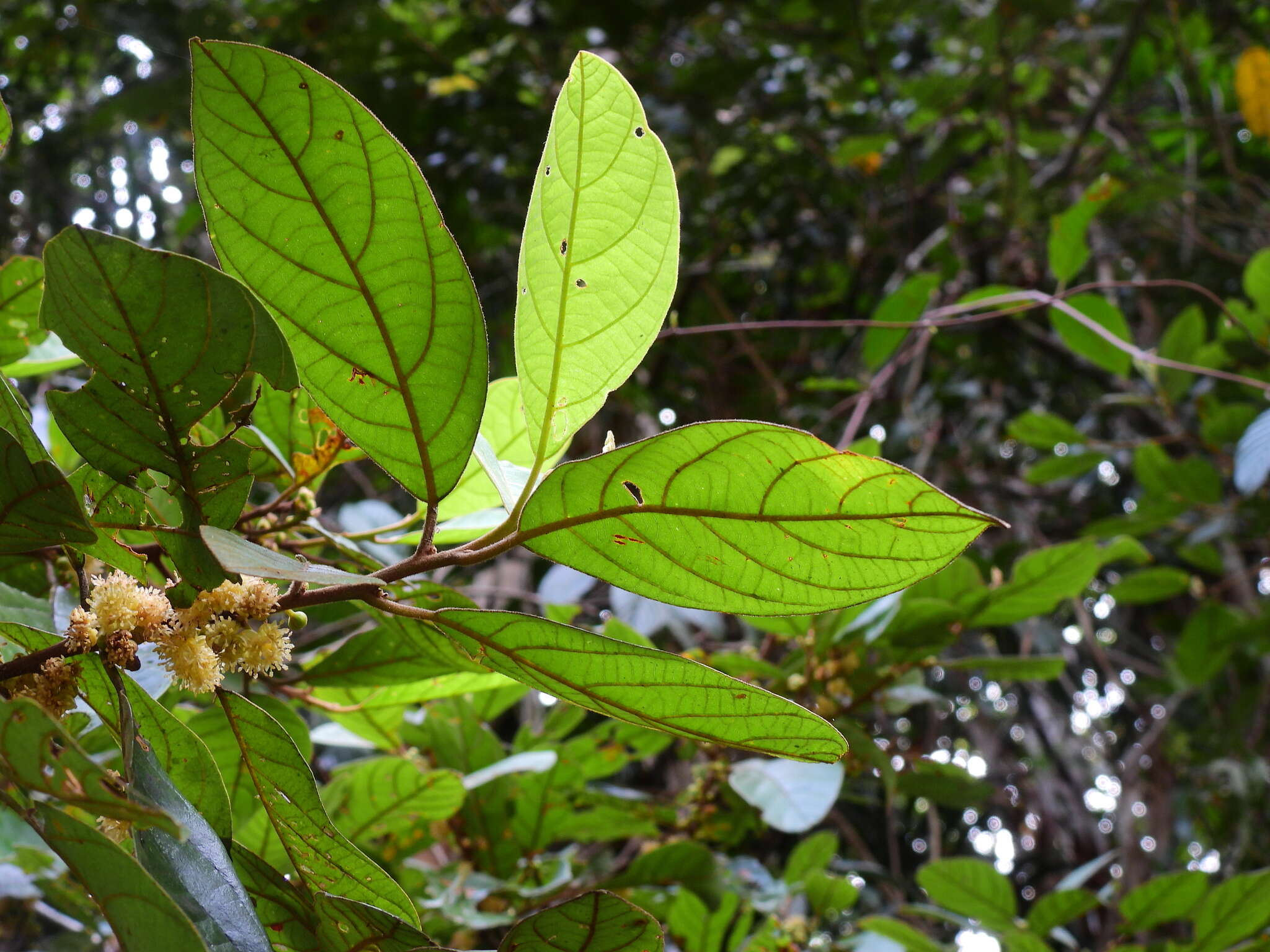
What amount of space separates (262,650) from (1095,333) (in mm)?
1712

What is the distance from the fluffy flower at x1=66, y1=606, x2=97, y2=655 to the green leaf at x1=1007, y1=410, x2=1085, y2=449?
1.98m

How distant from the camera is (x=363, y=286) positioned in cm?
49

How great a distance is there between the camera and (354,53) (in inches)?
90.5

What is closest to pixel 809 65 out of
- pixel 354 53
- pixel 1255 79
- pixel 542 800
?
pixel 1255 79

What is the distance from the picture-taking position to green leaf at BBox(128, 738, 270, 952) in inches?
17.6

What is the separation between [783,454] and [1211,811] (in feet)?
9.91

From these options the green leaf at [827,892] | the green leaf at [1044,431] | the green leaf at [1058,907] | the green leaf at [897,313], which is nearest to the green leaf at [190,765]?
the green leaf at [827,892]

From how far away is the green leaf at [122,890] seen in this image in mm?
383

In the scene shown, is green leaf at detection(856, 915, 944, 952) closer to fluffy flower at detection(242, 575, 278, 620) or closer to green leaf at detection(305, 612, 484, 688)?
green leaf at detection(305, 612, 484, 688)

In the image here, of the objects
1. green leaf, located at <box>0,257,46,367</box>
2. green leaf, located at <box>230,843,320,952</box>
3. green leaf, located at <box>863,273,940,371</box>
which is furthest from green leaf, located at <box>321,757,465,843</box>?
green leaf, located at <box>863,273,940,371</box>

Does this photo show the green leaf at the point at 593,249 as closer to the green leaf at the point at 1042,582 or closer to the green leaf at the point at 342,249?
the green leaf at the point at 342,249

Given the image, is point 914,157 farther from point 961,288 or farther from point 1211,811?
point 1211,811

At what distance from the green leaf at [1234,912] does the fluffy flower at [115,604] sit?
4.41 feet

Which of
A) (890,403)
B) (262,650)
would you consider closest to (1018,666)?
(262,650)
